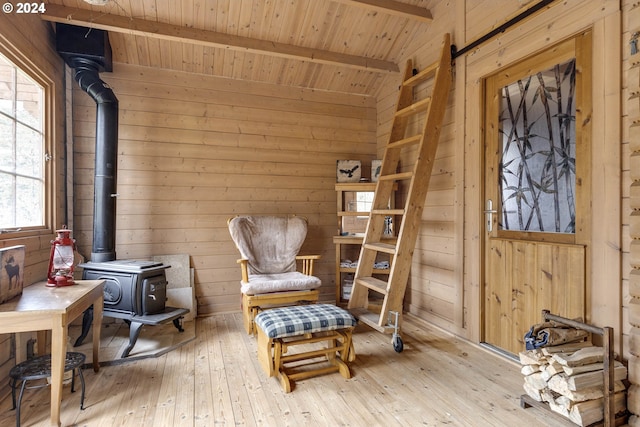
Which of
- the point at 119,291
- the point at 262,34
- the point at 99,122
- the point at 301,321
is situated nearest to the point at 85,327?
the point at 119,291

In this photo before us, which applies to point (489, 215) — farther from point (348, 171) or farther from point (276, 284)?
point (276, 284)

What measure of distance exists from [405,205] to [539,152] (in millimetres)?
1050

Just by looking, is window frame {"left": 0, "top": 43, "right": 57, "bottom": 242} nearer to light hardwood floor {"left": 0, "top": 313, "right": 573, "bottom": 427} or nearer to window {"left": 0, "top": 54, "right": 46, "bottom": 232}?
window {"left": 0, "top": 54, "right": 46, "bottom": 232}

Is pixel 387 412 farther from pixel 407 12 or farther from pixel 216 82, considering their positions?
pixel 216 82

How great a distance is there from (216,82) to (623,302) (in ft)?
12.3

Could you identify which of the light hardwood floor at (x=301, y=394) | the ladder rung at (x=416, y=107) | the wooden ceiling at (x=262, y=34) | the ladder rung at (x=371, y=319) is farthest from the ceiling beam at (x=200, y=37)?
the light hardwood floor at (x=301, y=394)

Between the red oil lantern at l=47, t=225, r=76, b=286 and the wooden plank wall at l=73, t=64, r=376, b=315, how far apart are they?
1.25 m

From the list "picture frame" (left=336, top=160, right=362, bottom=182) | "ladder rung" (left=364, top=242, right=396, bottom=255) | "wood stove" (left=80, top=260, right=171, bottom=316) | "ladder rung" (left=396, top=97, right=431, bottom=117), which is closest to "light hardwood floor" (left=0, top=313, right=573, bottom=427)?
"wood stove" (left=80, top=260, right=171, bottom=316)

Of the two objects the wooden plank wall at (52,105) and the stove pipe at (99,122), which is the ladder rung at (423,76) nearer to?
the stove pipe at (99,122)

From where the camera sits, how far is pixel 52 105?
9.04 feet

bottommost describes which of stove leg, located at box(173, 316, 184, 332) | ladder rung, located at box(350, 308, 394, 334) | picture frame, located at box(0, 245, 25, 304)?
stove leg, located at box(173, 316, 184, 332)

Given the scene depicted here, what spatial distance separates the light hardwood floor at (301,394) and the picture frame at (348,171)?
1871 mm

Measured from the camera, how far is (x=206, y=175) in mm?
3576

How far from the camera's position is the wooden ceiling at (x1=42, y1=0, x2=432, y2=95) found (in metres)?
2.83
